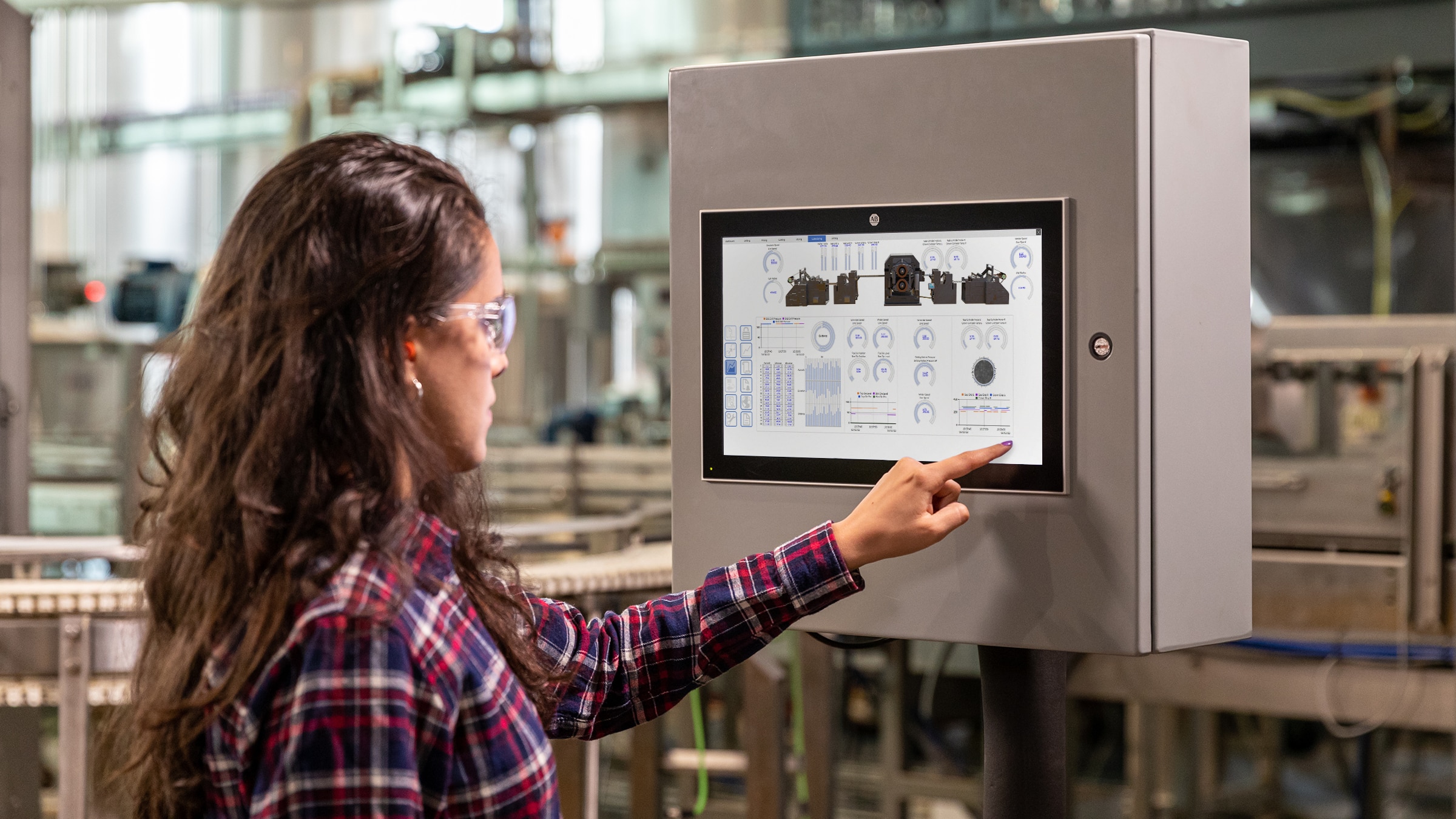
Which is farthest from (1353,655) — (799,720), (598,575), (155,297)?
(155,297)

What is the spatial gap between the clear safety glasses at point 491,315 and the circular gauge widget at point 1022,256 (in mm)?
419

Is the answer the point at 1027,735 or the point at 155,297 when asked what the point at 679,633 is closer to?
the point at 1027,735

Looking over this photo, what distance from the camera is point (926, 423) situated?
1.13m

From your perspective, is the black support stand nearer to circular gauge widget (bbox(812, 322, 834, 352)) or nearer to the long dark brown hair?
circular gauge widget (bbox(812, 322, 834, 352))

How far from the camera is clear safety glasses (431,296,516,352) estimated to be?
0.86 m

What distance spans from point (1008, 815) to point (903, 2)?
344 centimetres

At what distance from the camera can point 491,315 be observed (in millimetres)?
889

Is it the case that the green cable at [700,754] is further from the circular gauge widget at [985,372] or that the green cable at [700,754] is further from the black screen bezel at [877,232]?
the circular gauge widget at [985,372]

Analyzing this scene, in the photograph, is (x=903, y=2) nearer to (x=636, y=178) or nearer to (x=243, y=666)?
(x=636, y=178)

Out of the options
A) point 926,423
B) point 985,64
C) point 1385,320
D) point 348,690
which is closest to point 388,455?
point 348,690

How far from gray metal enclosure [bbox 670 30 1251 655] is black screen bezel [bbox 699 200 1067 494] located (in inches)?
0.4

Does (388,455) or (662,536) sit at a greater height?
(388,455)

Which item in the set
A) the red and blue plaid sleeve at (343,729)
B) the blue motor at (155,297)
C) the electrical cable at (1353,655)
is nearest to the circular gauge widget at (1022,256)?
the red and blue plaid sleeve at (343,729)

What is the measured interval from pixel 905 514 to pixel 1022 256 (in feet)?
0.77
